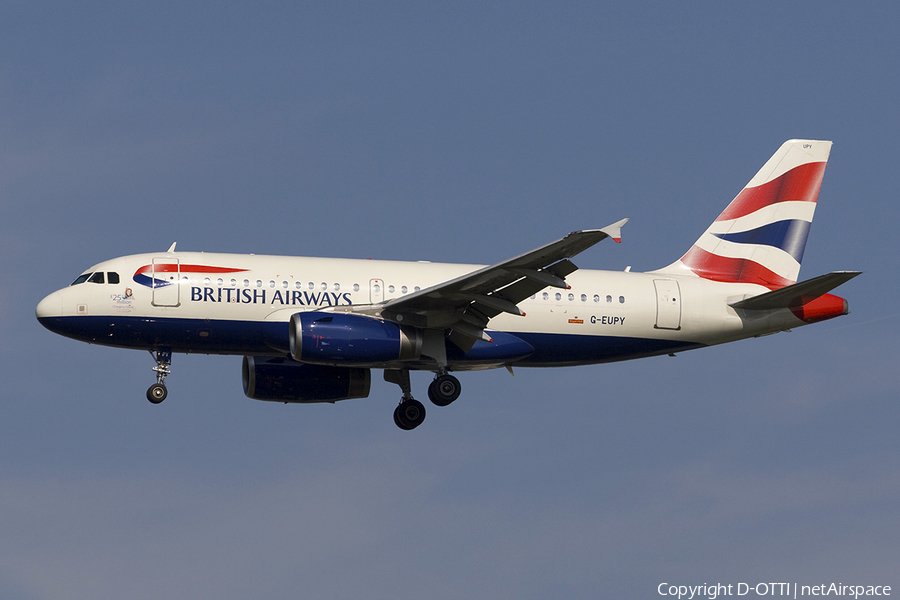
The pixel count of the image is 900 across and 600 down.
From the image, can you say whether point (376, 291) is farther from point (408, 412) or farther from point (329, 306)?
point (408, 412)

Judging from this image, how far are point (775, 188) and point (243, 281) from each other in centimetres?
1712

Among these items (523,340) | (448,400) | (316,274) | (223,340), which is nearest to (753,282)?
(523,340)

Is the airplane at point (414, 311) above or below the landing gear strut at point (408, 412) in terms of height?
above

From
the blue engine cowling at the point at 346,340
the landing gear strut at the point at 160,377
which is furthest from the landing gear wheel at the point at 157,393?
the blue engine cowling at the point at 346,340

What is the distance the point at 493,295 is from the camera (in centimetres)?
3250

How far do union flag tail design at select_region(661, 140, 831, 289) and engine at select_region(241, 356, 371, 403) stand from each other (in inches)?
394

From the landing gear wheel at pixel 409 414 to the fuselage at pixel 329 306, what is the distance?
2309 mm

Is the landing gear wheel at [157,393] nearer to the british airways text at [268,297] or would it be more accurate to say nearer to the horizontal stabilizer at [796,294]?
the british airways text at [268,297]

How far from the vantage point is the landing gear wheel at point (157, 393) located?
111 ft

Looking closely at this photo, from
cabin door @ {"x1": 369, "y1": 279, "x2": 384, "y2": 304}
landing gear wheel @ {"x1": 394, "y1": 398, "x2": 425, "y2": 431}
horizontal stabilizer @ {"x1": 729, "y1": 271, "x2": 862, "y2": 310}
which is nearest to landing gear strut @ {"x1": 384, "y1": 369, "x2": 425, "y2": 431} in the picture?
landing gear wheel @ {"x1": 394, "y1": 398, "x2": 425, "y2": 431}

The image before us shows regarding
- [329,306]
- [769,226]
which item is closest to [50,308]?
[329,306]

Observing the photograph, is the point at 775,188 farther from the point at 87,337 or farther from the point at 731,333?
the point at 87,337

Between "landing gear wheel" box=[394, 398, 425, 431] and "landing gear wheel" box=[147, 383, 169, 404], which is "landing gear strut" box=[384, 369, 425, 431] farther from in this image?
"landing gear wheel" box=[147, 383, 169, 404]

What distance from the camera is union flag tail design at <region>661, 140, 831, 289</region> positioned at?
38.1 m
